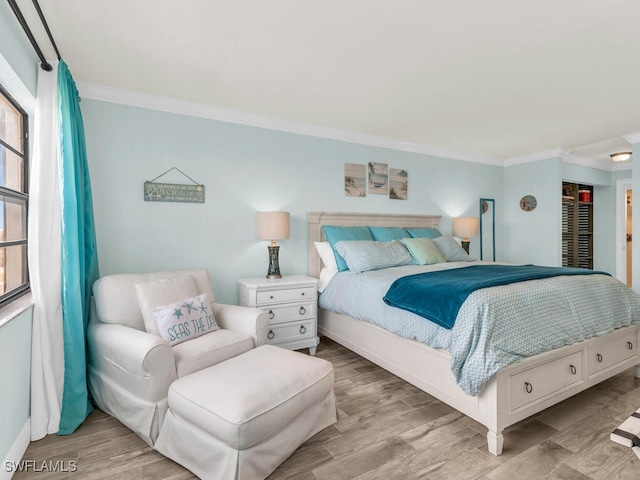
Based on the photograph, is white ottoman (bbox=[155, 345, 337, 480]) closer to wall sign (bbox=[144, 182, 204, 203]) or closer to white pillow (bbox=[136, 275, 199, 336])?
white pillow (bbox=[136, 275, 199, 336])

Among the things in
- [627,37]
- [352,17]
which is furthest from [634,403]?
[352,17]

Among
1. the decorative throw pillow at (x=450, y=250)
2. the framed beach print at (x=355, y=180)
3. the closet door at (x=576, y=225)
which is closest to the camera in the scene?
the decorative throw pillow at (x=450, y=250)

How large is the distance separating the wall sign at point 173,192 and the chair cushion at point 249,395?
1.73 metres

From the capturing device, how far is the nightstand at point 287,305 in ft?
10.00

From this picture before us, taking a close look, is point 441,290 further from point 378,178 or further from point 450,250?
point 378,178

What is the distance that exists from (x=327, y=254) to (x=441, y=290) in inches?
60.9

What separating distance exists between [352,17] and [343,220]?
2264mm

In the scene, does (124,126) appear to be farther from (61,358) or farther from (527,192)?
(527,192)

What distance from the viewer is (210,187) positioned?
327 cm

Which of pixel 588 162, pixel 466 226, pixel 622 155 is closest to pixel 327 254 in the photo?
pixel 466 226

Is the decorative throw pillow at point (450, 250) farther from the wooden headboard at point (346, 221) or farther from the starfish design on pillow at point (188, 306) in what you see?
the starfish design on pillow at point (188, 306)

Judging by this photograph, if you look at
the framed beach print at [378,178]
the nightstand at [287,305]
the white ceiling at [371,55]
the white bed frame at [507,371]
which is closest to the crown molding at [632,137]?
the white ceiling at [371,55]

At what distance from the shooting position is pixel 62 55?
2.32 m

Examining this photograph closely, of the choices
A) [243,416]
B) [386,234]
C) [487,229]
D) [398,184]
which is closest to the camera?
[243,416]
